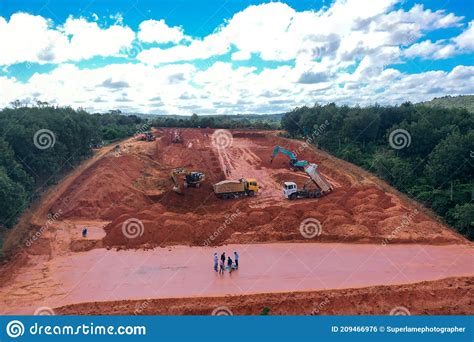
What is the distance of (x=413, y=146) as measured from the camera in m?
39.6

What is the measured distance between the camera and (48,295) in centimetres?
1756

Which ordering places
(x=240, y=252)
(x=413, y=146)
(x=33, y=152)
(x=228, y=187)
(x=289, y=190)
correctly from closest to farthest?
(x=240, y=252) → (x=289, y=190) → (x=228, y=187) → (x=33, y=152) → (x=413, y=146)

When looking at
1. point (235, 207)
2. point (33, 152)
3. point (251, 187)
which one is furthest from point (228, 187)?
point (33, 152)

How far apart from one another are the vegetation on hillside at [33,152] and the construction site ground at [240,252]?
2.16 m

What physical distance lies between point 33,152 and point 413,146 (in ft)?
123

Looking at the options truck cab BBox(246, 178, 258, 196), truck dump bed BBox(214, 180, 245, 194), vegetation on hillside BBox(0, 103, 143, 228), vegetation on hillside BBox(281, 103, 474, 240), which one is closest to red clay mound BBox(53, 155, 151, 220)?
vegetation on hillside BBox(0, 103, 143, 228)

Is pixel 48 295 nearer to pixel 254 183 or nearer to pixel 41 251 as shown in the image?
pixel 41 251

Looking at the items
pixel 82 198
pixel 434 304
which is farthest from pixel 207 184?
pixel 434 304

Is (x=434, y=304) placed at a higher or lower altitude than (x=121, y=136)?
lower

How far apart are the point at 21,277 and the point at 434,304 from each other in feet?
65.7

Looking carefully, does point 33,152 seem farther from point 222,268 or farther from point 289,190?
point 222,268

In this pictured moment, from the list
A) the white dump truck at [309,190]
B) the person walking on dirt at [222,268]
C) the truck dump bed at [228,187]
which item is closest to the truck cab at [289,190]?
the white dump truck at [309,190]

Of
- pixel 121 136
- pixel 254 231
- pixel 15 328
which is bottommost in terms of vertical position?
pixel 15 328

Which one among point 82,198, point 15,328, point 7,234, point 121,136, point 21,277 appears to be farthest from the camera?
point 121,136
